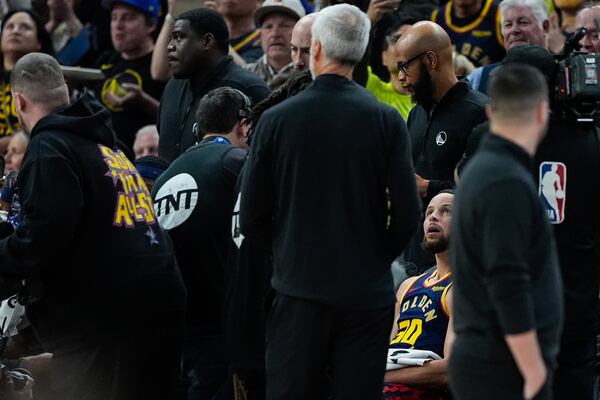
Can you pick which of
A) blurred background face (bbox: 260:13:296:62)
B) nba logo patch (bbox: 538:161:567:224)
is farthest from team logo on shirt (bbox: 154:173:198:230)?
blurred background face (bbox: 260:13:296:62)

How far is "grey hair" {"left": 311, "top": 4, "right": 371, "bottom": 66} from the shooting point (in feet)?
17.8

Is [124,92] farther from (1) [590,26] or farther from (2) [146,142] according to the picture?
(1) [590,26]

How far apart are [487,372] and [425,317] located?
228 centimetres

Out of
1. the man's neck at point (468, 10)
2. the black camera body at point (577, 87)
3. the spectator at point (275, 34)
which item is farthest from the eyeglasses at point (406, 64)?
the man's neck at point (468, 10)

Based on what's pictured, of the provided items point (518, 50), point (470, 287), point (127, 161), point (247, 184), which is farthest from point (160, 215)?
point (470, 287)

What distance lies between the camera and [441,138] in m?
7.10

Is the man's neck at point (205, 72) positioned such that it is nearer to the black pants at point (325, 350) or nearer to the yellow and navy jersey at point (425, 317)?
the yellow and navy jersey at point (425, 317)

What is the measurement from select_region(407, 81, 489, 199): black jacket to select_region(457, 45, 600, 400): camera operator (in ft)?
2.80

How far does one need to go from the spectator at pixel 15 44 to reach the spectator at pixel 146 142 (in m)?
1.11

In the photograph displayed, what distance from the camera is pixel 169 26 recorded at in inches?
394

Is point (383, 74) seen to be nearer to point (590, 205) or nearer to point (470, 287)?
point (590, 205)

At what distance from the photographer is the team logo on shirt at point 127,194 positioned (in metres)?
5.90

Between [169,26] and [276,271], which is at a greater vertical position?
[169,26]

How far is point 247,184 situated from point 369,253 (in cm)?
59
